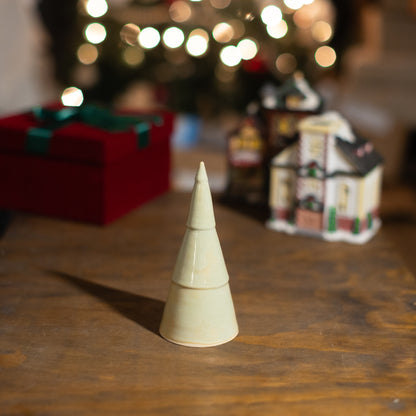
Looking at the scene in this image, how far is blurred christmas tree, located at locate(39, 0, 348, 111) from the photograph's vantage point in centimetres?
201

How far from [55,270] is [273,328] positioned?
0.41 m

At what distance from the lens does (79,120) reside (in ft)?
4.76

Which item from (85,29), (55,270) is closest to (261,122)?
(55,270)

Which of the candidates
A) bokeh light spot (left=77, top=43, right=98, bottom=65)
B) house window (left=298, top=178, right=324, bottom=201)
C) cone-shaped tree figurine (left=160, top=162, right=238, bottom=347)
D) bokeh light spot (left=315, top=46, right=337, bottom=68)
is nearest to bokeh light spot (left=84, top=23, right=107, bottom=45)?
bokeh light spot (left=77, top=43, right=98, bottom=65)

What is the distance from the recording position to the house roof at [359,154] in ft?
4.00

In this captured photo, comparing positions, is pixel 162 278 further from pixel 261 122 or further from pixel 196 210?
Answer: pixel 261 122

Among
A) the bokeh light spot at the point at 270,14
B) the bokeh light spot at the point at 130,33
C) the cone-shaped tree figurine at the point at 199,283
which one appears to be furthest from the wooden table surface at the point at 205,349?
the bokeh light spot at the point at 130,33

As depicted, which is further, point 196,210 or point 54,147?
point 54,147

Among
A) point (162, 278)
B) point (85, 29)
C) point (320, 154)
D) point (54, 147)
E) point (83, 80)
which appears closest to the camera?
point (162, 278)

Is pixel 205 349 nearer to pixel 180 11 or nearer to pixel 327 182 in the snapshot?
pixel 327 182

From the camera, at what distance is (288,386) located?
2.51 feet

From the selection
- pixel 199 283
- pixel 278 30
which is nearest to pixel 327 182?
pixel 199 283

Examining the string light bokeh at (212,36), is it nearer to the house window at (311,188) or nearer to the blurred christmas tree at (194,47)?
the blurred christmas tree at (194,47)

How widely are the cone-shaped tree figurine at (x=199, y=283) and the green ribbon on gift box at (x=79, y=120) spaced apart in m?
0.58
